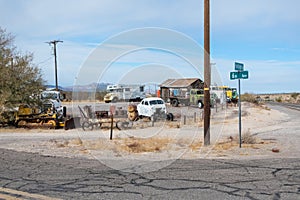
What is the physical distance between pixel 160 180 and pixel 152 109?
19.1m

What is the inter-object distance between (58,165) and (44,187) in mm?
2505

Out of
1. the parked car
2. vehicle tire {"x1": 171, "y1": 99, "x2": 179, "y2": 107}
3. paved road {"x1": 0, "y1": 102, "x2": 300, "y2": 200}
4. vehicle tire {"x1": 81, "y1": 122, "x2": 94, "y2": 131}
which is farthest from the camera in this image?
vehicle tire {"x1": 171, "y1": 99, "x2": 179, "y2": 107}

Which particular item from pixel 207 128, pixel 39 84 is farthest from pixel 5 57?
pixel 207 128

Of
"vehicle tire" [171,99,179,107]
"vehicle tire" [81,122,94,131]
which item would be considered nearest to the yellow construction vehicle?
"vehicle tire" [81,122,94,131]

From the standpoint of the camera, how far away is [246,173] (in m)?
8.17

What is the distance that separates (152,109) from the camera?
87.5ft

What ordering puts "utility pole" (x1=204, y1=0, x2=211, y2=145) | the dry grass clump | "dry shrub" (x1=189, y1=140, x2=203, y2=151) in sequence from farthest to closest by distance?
"utility pole" (x1=204, y1=0, x2=211, y2=145) → "dry shrub" (x1=189, y1=140, x2=203, y2=151) → the dry grass clump

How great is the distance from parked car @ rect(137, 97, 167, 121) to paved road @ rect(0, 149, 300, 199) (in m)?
16.3

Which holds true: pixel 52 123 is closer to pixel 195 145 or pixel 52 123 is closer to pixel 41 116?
pixel 41 116

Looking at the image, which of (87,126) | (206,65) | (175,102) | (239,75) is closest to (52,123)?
(87,126)

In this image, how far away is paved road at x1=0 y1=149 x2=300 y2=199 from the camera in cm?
649

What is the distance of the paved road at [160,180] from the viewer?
6488 mm

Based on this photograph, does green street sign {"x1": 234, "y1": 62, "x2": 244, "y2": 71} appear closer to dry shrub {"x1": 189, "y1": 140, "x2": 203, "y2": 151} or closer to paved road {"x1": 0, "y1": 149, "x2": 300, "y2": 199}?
dry shrub {"x1": 189, "y1": 140, "x2": 203, "y2": 151}

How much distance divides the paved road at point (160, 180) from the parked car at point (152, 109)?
1627cm
